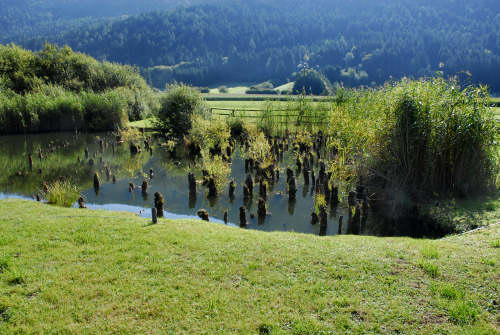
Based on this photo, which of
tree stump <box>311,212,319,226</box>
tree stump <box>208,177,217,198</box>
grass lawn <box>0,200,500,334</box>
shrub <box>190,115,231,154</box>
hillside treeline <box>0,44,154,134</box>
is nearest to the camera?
grass lawn <box>0,200,500,334</box>

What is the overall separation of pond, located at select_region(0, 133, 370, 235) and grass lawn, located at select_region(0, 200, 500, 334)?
5.31 metres

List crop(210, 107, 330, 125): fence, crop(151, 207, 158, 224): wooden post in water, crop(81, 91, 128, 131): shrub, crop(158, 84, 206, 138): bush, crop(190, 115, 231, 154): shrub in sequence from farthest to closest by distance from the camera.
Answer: crop(81, 91, 128, 131): shrub
crop(158, 84, 206, 138): bush
crop(210, 107, 330, 125): fence
crop(190, 115, 231, 154): shrub
crop(151, 207, 158, 224): wooden post in water

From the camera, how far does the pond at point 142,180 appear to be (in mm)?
16578

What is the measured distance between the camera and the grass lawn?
662cm

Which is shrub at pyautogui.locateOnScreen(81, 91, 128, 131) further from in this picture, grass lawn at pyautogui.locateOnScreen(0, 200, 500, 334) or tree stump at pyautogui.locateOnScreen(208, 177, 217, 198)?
grass lawn at pyautogui.locateOnScreen(0, 200, 500, 334)

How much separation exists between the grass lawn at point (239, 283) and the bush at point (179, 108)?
24.7 metres

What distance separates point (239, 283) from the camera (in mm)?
7863

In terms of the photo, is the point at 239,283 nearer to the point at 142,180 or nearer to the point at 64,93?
the point at 142,180

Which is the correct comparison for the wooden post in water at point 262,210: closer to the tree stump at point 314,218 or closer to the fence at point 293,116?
the tree stump at point 314,218

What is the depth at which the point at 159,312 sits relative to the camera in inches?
274

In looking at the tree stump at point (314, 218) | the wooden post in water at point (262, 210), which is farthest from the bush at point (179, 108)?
the tree stump at point (314, 218)

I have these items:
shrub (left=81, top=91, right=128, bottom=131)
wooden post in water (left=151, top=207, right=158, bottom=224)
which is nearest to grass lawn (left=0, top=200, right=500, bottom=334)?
wooden post in water (left=151, top=207, right=158, bottom=224)

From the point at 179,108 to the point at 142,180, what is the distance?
46.1 feet

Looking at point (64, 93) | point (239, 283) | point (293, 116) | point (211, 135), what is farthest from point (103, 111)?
point (239, 283)
